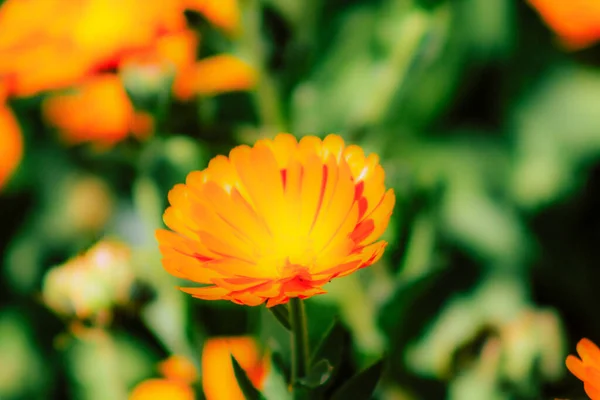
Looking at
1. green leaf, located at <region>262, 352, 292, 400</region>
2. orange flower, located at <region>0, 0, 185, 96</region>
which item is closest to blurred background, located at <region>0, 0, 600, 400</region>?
orange flower, located at <region>0, 0, 185, 96</region>

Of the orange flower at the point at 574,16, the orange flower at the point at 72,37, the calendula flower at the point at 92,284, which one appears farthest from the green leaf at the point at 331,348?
the orange flower at the point at 574,16

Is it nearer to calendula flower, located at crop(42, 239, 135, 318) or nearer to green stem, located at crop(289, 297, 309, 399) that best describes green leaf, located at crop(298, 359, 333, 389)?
green stem, located at crop(289, 297, 309, 399)

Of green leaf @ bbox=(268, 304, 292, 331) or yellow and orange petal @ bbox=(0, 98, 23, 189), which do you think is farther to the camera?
yellow and orange petal @ bbox=(0, 98, 23, 189)

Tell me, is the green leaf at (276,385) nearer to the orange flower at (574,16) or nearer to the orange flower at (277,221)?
the orange flower at (277,221)

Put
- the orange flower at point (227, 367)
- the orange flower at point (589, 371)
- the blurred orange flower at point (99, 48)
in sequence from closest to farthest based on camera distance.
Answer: the orange flower at point (589, 371)
the orange flower at point (227, 367)
the blurred orange flower at point (99, 48)

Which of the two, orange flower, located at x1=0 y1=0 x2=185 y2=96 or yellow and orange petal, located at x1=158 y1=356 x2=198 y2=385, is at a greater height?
orange flower, located at x1=0 y1=0 x2=185 y2=96

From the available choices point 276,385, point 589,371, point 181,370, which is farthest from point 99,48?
point 589,371

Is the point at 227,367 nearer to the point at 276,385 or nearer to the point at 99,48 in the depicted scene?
the point at 276,385
